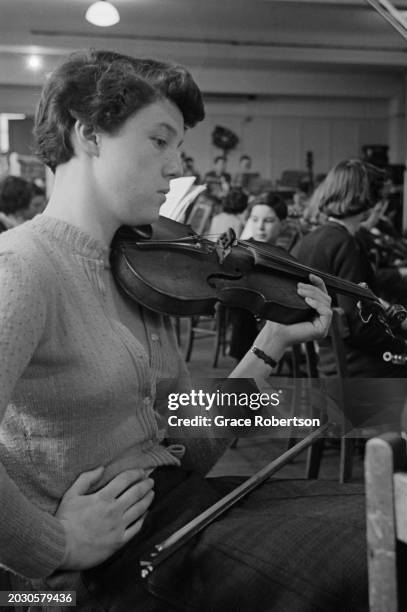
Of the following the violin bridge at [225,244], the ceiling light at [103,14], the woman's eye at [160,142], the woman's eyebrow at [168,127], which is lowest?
the violin bridge at [225,244]

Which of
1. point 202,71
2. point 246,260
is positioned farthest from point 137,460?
point 202,71

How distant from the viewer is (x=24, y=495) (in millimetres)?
646

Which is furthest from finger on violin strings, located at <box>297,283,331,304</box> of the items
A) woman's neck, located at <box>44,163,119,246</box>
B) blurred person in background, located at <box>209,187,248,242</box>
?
blurred person in background, located at <box>209,187,248,242</box>

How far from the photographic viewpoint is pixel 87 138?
0.74 meters

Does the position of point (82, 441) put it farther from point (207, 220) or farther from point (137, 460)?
point (207, 220)

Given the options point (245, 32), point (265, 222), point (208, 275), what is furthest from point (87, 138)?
point (245, 32)

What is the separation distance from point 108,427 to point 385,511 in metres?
0.35

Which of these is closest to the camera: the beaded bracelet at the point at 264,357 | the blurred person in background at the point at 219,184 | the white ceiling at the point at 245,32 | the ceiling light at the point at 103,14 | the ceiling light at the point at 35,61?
the beaded bracelet at the point at 264,357

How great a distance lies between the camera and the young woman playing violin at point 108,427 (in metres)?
0.62

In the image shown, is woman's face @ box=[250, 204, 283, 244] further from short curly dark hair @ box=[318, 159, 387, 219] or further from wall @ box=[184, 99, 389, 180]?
wall @ box=[184, 99, 389, 180]

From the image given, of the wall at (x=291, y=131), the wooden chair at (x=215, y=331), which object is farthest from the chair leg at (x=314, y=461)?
the wall at (x=291, y=131)

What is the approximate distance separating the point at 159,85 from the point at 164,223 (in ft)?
0.75

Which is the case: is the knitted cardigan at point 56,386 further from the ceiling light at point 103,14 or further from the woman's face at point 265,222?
the woman's face at point 265,222

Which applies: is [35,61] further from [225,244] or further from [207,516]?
[207,516]
